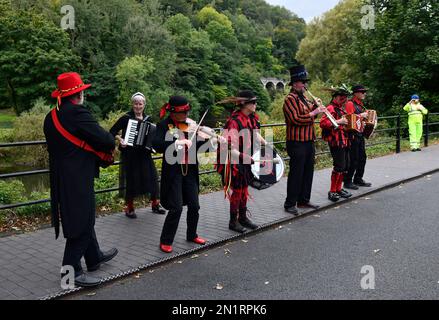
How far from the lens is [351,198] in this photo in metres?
8.60

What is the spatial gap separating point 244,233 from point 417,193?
4524 millimetres

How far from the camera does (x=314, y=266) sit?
5.06 meters

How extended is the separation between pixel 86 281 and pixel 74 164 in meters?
1.13

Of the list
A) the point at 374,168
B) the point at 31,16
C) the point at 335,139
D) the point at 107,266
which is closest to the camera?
the point at 107,266

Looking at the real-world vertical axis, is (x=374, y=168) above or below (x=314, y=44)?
below

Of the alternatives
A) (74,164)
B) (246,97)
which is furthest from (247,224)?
(74,164)

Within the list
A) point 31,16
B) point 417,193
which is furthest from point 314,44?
point 417,193

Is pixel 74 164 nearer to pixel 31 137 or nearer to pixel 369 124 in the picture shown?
pixel 369 124

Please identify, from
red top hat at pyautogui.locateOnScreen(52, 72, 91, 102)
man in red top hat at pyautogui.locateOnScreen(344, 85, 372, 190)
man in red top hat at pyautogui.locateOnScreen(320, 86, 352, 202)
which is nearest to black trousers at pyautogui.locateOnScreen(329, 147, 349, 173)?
man in red top hat at pyautogui.locateOnScreen(320, 86, 352, 202)

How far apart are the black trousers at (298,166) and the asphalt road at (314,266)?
450 mm

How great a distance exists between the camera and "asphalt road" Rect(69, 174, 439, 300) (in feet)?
14.3
